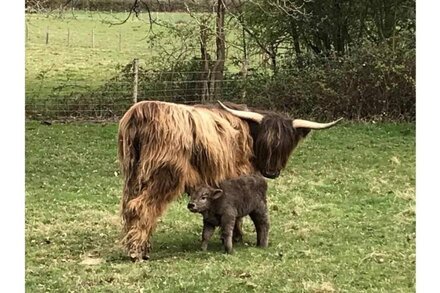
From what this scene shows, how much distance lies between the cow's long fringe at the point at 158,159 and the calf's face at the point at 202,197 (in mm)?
96

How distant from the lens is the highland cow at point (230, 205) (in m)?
5.76

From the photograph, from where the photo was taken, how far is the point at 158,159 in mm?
5609

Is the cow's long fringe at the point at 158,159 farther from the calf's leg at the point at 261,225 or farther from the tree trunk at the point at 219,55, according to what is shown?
the tree trunk at the point at 219,55

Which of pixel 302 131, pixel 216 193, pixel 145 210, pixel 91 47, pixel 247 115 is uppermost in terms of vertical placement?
pixel 91 47

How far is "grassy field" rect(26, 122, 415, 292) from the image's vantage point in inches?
199

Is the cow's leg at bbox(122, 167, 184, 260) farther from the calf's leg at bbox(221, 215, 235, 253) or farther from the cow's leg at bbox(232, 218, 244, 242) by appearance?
the cow's leg at bbox(232, 218, 244, 242)

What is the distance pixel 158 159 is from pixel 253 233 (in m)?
1.47

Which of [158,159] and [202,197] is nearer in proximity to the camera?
[158,159]

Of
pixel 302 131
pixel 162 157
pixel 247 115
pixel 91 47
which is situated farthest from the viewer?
pixel 91 47

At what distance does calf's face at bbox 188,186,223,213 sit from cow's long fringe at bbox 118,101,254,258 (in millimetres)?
96

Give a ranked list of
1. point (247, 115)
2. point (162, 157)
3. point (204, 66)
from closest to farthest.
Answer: point (162, 157) → point (247, 115) → point (204, 66)

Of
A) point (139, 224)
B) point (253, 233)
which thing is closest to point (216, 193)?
point (139, 224)
